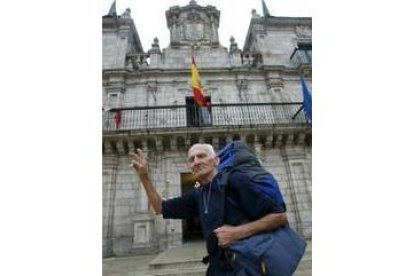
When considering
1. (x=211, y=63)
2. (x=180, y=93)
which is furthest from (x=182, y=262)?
(x=211, y=63)

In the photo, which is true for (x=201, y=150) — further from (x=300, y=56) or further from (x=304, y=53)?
Answer: (x=304, y=53)

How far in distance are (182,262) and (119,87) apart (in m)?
8.57

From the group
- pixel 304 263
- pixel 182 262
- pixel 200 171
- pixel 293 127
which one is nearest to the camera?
pixel 200 171

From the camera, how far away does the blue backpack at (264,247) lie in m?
1.37

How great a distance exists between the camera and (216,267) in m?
1.57

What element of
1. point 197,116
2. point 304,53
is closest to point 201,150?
point 197,116

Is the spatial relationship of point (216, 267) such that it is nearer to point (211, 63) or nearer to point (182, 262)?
point (182, 262)

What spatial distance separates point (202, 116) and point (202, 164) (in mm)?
9797

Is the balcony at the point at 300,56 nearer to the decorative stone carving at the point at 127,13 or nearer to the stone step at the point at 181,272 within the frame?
the decorative stone carving at the point at 127,13

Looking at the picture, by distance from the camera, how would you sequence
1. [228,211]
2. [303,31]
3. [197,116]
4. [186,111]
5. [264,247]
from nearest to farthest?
[264,247], [228,211], [197,116], [186,111], [303,31]

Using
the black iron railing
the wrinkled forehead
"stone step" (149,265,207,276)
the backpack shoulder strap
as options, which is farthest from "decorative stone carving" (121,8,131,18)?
the backpack shoulder strap

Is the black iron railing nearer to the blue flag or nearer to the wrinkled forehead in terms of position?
the blue flag

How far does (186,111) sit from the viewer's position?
1166 cm

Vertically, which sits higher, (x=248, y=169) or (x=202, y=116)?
(x=202, y=116)
